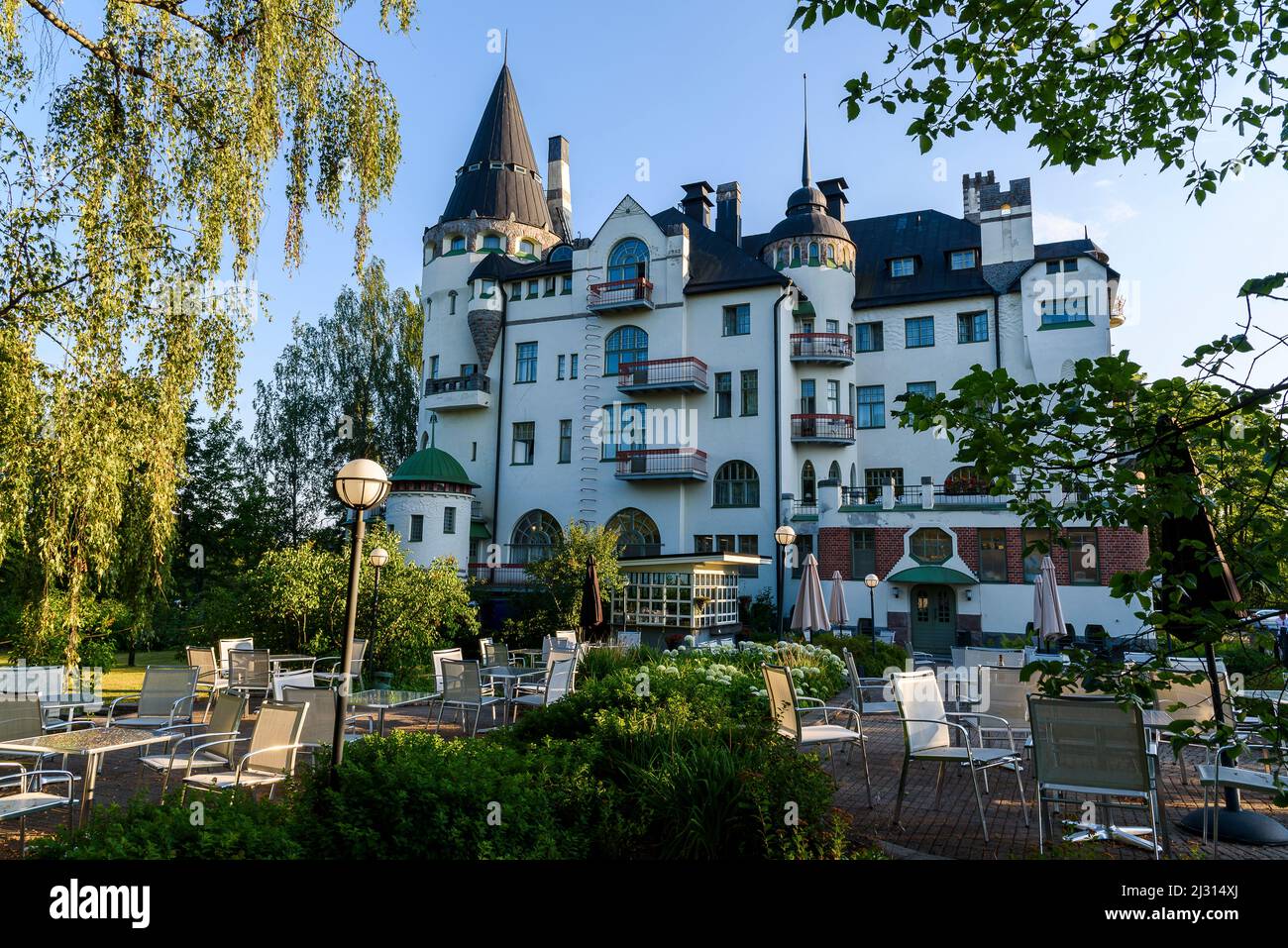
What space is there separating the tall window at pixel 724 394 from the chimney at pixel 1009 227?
36.9 feet

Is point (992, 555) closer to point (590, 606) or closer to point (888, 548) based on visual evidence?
point (888, 548)

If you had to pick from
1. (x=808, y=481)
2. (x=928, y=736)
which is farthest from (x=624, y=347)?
(x=928, y=736)

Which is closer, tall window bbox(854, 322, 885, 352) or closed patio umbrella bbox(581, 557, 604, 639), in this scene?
closed patio umbrella bbox(581, 557, 604, 639)

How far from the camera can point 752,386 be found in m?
30.2

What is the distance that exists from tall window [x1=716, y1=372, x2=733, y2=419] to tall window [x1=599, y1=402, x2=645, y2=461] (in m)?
3.14

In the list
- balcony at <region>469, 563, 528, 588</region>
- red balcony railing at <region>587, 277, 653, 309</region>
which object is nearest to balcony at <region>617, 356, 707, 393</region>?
red balcony railing at <region>587, 277, 653, 309</region>

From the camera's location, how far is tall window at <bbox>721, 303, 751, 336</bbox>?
30.7 m

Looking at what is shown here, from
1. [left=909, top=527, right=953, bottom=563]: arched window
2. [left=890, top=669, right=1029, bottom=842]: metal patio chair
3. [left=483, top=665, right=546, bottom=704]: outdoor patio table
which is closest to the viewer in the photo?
[left=890, top=669, right=1029, bottom=842]: metal patio chair

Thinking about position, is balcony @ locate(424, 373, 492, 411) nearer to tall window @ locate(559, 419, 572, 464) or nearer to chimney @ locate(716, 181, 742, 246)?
tall window @ locate(559, 419, 572, 464)

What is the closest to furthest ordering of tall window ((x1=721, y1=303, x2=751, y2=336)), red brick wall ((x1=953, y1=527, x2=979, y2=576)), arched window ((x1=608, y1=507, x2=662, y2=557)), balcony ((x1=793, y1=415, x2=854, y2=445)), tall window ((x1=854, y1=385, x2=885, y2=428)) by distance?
1. red brick wall ((x1=953, y1=527, x2=979, y2=576))
2. balcony ((x1=793, y1=415, x2=854, y2=445))
3. arched window ((x1=608, y1=507, x2=662, y2=557))
4. tall window ((x1=721, y1=303, x2=751, y2=336))
5. tall window ((x1=854, y1=385, x2=885, y2=428))

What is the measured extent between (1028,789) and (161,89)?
32.1 feet

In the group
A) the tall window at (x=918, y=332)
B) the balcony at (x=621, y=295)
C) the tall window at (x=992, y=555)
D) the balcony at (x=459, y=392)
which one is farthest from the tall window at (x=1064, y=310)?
the balcony at (x=459, y=392)
